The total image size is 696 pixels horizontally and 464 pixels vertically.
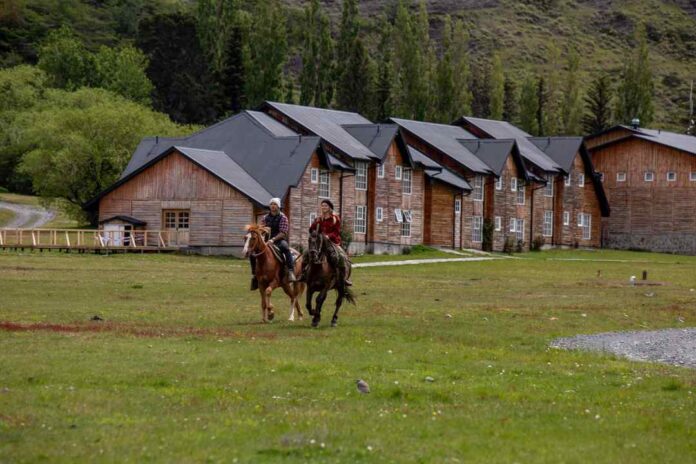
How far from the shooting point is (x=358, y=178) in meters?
80.8

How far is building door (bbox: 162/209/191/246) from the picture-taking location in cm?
7219

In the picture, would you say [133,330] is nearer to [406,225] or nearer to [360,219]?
[360,219]

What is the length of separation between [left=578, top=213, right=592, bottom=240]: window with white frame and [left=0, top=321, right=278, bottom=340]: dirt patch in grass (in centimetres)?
7782

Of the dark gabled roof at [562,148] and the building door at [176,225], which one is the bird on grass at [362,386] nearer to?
the building door at [176,225]

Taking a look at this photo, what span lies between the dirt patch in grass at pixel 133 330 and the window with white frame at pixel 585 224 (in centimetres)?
7782

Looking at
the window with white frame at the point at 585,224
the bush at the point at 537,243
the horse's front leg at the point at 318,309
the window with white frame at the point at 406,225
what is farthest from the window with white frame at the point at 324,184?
the horse's front leg at the point at 318,309

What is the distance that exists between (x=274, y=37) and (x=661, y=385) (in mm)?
95499

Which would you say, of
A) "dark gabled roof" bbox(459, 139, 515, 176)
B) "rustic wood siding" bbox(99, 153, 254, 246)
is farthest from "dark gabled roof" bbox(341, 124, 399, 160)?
"rustic wood siding" bbox(99, 153, 254, 246)

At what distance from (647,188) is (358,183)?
3237 centimetres

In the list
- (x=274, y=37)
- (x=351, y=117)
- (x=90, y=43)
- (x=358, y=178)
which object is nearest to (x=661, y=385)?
(x=358, y=178)

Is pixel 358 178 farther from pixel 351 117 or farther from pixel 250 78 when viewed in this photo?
pixel 250 78

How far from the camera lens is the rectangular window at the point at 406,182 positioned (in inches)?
3319

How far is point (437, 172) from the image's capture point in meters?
86.9

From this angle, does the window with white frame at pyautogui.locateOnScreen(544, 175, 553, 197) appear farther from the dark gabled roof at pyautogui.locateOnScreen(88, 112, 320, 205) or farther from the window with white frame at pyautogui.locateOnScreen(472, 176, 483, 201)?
the dark gabled roof at pyautogui.locateOnScreen(88, 112, 320, 205)
